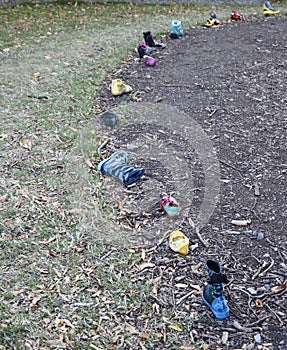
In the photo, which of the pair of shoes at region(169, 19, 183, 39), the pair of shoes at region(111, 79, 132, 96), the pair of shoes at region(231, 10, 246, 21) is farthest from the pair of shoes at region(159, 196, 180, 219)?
the pair of shoes at region(231, 10, 246, 21)

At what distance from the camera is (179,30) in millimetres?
5953

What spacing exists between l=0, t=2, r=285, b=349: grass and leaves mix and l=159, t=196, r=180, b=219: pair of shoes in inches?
12.2

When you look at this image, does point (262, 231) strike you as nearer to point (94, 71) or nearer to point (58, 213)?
point (58, 213)

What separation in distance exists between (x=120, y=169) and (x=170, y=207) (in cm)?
51

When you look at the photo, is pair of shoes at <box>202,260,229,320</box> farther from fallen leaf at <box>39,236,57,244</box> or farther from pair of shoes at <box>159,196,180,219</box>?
fallen leaf at <box>39,236,57,244</box>

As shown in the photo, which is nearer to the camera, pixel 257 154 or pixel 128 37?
pixel 257 154

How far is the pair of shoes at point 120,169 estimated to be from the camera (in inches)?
128

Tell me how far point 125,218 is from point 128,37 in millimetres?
3697

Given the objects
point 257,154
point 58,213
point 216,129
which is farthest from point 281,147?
point 58,213

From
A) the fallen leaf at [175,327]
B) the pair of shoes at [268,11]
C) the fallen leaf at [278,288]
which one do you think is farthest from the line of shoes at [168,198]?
the pair of shoes at [268,11]

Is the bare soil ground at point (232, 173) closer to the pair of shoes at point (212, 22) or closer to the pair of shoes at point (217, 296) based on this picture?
the pair of shoes at point (217, 296)

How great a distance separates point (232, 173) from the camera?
337 cm

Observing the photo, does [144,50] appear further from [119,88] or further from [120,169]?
[120,169]

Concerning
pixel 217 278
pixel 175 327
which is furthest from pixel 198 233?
pixel 175 327
